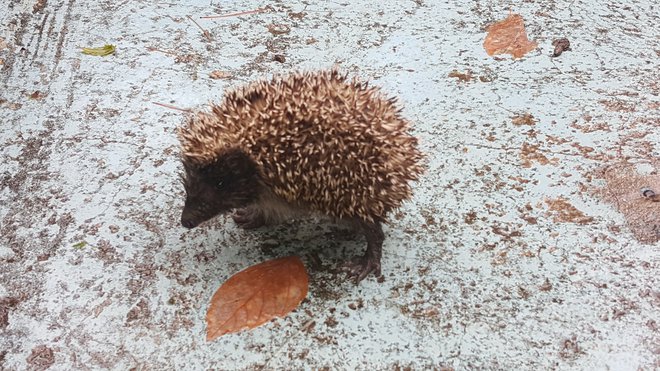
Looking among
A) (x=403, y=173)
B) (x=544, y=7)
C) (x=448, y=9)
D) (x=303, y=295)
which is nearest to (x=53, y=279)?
(x=303, y=295)

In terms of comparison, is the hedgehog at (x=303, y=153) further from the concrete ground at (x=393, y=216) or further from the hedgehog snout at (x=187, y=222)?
the concrete ground at (x=393, y=216)

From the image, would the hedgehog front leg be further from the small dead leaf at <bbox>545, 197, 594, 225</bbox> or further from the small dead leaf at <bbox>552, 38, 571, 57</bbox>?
the small dead leaf at <bbox>552, 38, 571, 57</bbox>

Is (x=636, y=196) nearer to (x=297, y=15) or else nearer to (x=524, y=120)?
(x=524, y=120)

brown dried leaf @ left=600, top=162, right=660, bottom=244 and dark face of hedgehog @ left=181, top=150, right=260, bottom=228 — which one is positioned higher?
dark face of hedgehog @ left=181, top=150, right=260, bottom=228

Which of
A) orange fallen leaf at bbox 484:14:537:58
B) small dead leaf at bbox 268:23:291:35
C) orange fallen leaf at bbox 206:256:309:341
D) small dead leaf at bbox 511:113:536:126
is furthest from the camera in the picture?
small dead leaf at bbox 268:23:291:35

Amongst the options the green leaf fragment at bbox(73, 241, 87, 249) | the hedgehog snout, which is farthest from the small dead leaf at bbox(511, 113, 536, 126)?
the green leaf fragment at bbox(73, 241, 87, 249)

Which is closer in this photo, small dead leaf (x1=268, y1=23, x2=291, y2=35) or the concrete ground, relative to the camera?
the concrete ground

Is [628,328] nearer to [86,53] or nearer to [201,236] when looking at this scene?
[201,236]
